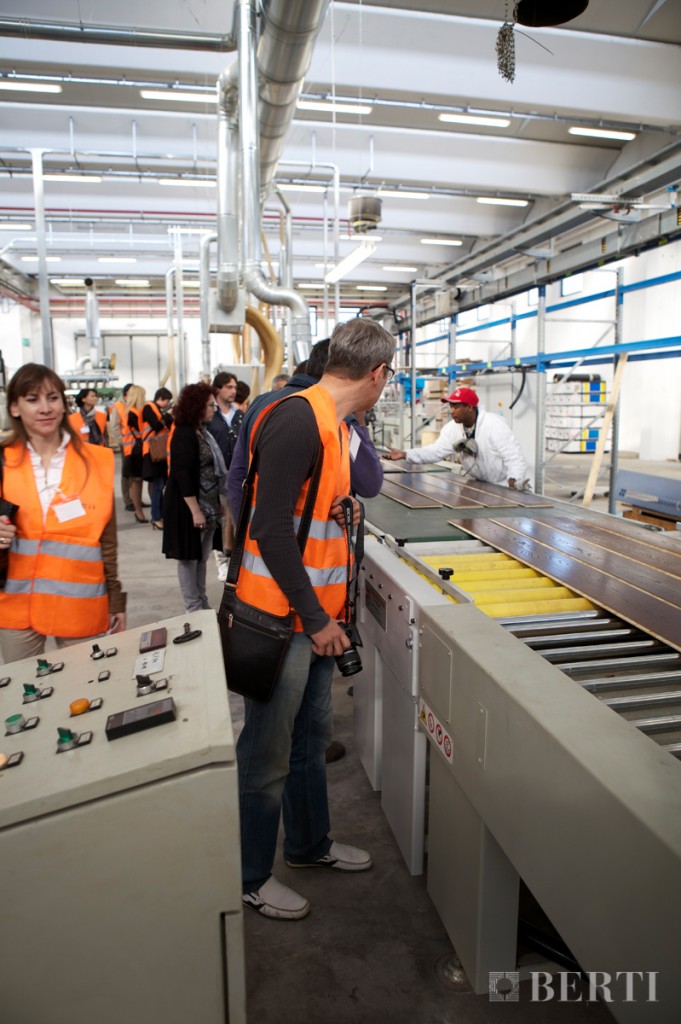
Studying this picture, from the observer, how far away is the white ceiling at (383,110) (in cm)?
483

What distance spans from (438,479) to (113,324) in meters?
14.9

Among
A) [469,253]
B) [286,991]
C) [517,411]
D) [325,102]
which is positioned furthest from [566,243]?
[286,991]

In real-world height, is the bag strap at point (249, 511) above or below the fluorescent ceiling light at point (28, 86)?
below

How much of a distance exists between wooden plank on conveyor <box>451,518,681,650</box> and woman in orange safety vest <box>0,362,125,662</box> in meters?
1.28

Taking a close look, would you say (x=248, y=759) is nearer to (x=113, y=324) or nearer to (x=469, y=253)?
(x=469, y=253)

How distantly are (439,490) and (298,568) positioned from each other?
2151mm

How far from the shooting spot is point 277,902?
5.75 ft

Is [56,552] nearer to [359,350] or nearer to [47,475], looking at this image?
[47,475]

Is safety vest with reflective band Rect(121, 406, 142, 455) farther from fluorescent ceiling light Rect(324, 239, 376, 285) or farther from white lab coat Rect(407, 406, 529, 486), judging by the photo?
white lab coat Rect(407, 406, 529, 486)

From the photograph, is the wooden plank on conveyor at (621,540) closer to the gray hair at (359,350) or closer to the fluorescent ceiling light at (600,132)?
the gray hair at (359,350)

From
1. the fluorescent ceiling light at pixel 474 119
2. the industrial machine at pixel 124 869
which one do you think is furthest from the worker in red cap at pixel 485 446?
the fluorescent ceiling light at pixel 474 119

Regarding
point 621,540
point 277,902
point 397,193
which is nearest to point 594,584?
point 621,540

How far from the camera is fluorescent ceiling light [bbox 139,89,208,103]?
5117mm

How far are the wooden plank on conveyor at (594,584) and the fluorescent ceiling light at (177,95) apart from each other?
4.52 m
